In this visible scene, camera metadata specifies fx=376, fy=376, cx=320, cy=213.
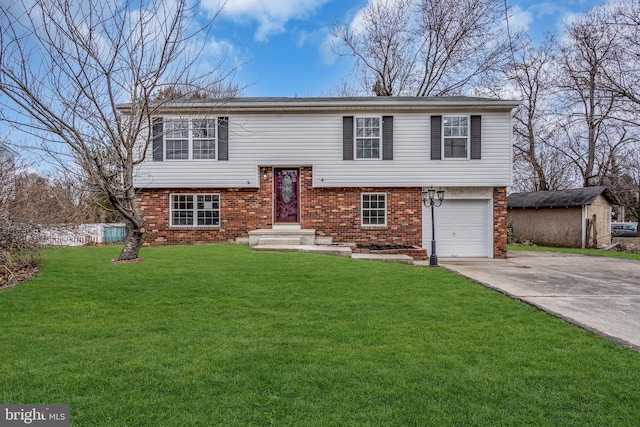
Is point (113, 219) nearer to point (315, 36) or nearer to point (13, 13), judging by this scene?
point (315, 36)

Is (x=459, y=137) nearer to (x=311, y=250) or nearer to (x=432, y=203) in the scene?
(x=432, y=203)

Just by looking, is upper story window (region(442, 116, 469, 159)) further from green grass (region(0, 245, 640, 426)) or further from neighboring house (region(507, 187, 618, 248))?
neighboring house (region(507, 187, 618, 248))

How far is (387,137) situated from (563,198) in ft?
38.9

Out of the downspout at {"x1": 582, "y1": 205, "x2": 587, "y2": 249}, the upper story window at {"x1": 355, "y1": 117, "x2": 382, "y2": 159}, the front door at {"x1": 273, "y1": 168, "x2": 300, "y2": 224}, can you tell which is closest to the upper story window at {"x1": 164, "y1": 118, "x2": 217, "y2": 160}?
the front door at {"x1": 273, "y1": 168, "x2": 300, "y2": 224}

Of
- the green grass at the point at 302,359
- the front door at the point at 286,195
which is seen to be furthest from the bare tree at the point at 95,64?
the front door at the point at 286,195

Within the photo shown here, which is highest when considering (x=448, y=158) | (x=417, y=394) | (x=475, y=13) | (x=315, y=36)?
(x=475, y=13)

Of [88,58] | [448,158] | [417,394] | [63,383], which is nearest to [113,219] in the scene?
[88,58]

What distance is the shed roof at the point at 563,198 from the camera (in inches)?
698

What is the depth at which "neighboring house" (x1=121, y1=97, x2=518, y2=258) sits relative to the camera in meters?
12.5

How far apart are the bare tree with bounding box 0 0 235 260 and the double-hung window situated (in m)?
6.52

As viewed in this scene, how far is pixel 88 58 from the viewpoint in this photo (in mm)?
7016

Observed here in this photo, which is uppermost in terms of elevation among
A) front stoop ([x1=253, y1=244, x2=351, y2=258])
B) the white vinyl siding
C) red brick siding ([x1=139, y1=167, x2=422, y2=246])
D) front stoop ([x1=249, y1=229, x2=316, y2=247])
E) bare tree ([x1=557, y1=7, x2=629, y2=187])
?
bare tree ([x1=557, y1=7, x2=629, y2=187])

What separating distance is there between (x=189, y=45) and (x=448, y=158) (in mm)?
8651

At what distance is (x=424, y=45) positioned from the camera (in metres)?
22.4
